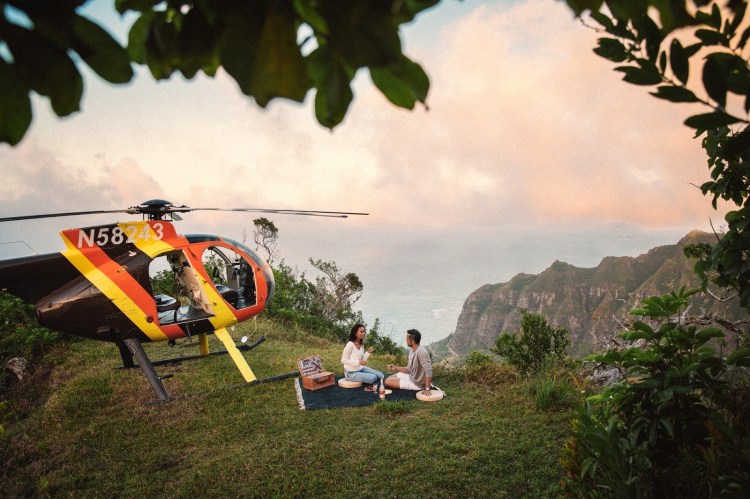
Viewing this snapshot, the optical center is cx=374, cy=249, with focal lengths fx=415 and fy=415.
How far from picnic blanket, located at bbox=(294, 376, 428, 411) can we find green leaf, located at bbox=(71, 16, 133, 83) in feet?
18.7

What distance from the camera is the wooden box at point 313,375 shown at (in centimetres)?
655

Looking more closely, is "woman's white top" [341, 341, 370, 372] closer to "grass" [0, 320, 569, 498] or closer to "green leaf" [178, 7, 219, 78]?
"grass" [0, 320, 569, 498]

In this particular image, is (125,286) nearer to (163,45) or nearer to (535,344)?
(163,45)

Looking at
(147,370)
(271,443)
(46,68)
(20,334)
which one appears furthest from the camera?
(20,334)

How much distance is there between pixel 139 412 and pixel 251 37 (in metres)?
6.48

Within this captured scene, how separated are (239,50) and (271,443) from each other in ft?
16.1

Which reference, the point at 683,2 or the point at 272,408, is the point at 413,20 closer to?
the point at 683,2

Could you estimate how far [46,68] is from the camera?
0.57 meters

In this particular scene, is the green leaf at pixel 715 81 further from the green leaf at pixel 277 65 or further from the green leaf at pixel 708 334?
the green leaf at pixel 708 334

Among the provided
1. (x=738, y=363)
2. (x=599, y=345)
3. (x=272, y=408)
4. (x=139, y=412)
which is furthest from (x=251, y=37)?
(x=599, y=345)

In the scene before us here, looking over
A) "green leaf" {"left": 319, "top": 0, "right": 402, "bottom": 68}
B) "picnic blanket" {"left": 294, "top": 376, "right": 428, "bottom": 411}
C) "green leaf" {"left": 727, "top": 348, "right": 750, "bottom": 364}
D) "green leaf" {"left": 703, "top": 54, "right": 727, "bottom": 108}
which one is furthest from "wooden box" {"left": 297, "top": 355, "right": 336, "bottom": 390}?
"green leaf" {"left": 319, "top": 0, "right": 402, "bottom": 68}

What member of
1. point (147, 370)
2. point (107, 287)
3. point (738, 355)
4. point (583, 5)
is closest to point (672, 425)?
point (738, 355)

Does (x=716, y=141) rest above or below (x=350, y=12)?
above

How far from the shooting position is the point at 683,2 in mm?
695
